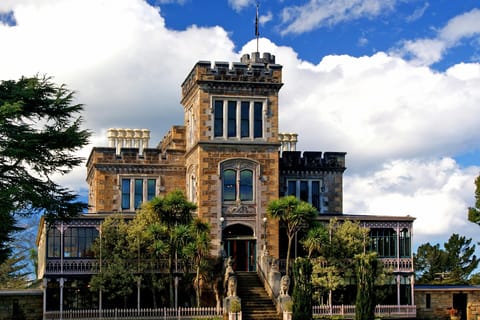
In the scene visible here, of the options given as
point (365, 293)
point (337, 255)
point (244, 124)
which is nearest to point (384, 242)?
point (337, 255)

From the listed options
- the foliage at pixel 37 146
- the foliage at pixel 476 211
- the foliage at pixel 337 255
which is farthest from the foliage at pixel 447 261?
the foliage at pixel 37 146

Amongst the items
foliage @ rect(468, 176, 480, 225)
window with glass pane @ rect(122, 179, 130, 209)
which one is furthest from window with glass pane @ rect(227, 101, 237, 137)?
foliage @ rect(468, 176, 480, 225)

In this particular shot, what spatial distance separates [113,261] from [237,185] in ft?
25.3

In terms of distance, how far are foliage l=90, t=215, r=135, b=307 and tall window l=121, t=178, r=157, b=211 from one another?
6714mm

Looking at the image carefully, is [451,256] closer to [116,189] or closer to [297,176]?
[297,176]

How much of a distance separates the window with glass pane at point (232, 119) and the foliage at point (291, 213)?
14.0 feet

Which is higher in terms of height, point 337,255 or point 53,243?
point 53,243

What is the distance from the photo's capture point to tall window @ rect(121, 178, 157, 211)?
50.9 meters

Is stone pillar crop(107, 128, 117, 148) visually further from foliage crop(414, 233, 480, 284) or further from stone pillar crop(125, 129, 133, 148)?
foliage crop(414, 233, 480, 284)

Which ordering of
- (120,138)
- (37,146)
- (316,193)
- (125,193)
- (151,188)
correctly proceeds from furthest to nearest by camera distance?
(120,138) < (316,193) < (151,188) < (125,193) < (37,146)

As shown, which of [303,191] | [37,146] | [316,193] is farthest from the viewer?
[316,193]

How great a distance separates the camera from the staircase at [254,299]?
41.8m

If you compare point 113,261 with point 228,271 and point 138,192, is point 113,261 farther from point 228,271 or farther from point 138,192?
point 138,192

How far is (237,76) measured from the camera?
47.1 metres
